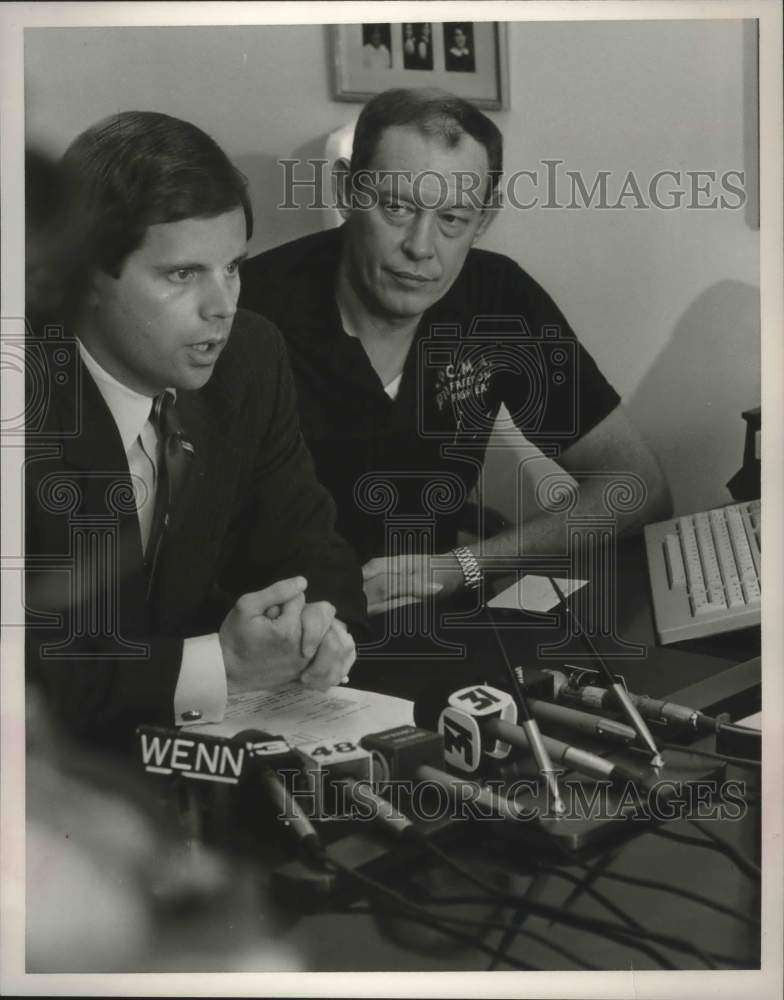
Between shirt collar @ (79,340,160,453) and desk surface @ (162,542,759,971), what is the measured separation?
338 millimetres

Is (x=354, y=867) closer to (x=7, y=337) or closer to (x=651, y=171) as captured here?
(x=7, y=337)

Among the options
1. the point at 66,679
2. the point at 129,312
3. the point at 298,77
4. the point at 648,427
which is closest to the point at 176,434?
the point at 129,312

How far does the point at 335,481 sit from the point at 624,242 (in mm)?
389

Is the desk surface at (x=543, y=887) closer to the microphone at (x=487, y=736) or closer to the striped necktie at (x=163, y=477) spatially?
the microphone at (x=487, y=736)

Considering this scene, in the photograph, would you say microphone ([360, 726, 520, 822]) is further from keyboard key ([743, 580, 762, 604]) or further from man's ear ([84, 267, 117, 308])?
man's ear ([84, 267, 117, 308])

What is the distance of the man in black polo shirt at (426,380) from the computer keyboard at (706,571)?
0.10m

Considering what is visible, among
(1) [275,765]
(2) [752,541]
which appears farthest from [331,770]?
(2) [752,541]

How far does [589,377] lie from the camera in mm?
1087

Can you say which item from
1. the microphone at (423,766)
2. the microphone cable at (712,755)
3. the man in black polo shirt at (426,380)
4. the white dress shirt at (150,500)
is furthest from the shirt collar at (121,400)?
the microphone cable at (712,755)

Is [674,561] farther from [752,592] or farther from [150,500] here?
[150,500]

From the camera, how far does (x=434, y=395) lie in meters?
1.08

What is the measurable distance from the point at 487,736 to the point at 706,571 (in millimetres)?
297

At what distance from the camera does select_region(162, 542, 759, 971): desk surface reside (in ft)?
3.17

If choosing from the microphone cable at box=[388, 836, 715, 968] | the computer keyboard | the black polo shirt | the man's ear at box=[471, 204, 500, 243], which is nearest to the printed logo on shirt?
the black polo shirt
